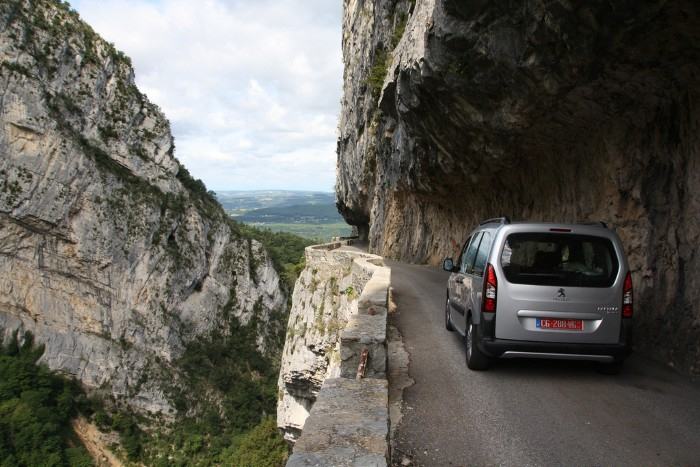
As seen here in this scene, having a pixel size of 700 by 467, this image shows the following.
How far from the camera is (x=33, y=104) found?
4834 cm

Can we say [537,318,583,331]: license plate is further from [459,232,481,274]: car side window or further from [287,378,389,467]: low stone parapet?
[287,378,389,467]: low stone parapet

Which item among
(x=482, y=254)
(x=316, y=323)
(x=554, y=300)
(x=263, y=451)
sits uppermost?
(x=482, y=254)

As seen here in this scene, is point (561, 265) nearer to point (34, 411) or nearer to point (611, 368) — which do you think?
point (611, 368)

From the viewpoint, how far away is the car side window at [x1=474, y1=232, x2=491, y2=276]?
588cm

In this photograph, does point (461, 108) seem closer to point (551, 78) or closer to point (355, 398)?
point (551, 78)

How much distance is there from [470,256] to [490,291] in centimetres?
139

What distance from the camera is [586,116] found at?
28.4ft

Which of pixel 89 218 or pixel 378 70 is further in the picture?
pixel 89 218

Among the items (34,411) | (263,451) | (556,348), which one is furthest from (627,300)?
(34,411)

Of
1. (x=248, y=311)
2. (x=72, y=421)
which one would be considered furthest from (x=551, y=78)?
(x=248, y=311)

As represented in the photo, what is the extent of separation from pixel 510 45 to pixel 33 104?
5336 centimetres

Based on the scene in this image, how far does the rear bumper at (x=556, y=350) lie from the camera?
539 cm

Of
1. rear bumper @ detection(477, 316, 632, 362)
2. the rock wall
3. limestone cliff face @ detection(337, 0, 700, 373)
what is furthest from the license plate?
the rock wall

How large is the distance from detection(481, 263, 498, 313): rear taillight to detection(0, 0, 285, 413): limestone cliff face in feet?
170
